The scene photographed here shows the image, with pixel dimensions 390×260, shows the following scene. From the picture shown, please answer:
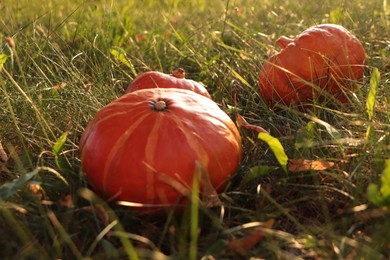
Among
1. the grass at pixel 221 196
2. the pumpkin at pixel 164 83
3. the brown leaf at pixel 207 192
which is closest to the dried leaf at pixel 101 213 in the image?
the grass at pixel 221 196

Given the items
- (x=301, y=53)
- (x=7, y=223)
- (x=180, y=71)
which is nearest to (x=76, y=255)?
(x=7, y=223)

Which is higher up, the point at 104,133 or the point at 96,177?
the point at 104,133

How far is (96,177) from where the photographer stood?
186 cm

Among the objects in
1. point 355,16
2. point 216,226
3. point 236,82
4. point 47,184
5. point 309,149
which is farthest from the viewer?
point 355,16

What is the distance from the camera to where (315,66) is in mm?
2547

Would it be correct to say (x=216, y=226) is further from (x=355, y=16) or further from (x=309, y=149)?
(x=355, y=16)

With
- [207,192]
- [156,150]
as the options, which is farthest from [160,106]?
[207,192]

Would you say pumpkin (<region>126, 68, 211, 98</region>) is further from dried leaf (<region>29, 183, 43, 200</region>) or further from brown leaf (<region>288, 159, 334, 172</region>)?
dried leaf (<region>29, 183, 43, 200</region>)

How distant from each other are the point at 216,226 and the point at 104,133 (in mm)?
483

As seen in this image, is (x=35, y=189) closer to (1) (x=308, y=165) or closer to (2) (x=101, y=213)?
(2) (x=101, y=213)

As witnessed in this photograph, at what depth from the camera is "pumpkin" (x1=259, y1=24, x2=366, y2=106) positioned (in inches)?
100.0

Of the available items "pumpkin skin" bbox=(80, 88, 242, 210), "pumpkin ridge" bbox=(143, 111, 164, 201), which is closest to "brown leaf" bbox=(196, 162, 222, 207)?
"pumpkin skin" bbox=(80, 88, 242, 210)

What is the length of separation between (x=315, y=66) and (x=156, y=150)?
1.07m

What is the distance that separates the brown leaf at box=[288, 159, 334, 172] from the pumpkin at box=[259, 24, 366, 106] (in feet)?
2.02
